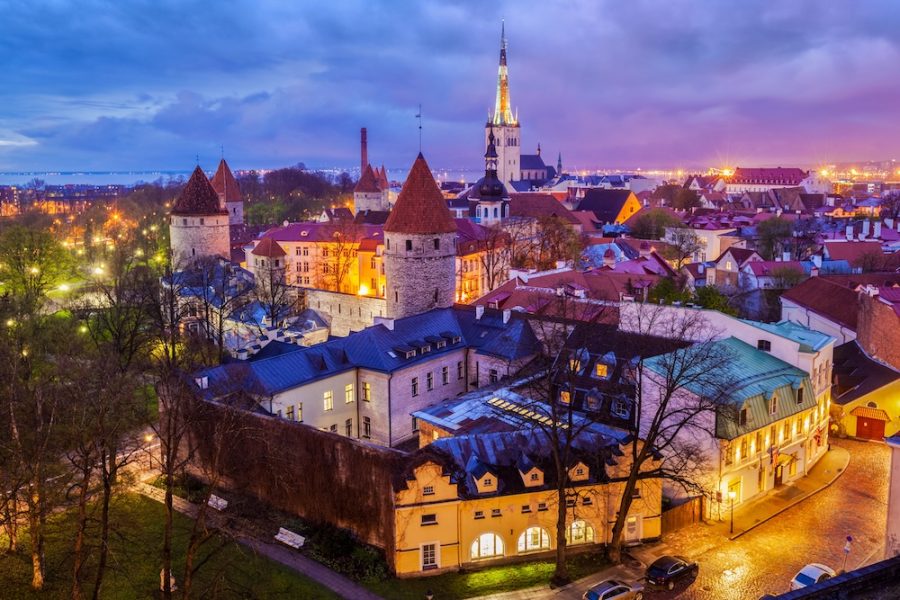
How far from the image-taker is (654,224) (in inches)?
2781

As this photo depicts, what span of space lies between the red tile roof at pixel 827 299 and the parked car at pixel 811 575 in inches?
765

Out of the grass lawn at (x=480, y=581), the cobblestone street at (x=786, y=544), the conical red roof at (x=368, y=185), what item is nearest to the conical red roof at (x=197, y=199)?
Result: the conical red roof at (x=368, y=185)

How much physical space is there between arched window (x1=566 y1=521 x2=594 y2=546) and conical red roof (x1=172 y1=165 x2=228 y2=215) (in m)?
40.3

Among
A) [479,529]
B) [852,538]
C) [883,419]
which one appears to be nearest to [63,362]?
[479,529]

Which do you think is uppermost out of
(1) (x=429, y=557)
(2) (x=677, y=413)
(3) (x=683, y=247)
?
(3) (x=683, y=247)

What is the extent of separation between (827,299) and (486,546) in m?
24.4

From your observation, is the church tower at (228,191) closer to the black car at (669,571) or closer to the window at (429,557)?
the window at (429,557)

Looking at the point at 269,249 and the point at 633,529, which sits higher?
the point at 269,249

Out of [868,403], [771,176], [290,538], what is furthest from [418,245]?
[771,176]

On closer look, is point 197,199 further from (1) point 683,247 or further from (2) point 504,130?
(2) point 504,130

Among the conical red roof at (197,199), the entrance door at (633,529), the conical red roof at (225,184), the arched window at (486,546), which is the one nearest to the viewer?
the arched window at (486,546)

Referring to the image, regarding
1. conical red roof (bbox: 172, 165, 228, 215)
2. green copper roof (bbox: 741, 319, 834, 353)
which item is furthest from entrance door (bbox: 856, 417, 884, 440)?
conical red roof (bbox: 172, 165, 228, 215)

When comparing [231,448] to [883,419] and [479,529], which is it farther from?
[883,419]

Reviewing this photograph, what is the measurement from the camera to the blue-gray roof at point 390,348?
1045 inches
